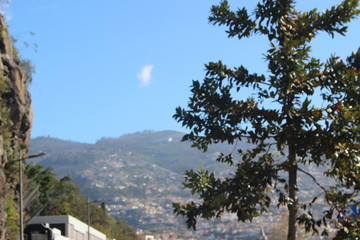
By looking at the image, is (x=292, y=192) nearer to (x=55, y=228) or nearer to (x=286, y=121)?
(x=286, y=121)

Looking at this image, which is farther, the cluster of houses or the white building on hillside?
the white building on hillside

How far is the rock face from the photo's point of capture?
60000mm

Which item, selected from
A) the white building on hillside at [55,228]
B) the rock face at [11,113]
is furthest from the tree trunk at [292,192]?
the white building on hillside at [55,228]

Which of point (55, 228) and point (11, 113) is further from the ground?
point (11, 113)

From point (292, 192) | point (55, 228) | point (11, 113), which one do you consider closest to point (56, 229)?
point (55, 228)

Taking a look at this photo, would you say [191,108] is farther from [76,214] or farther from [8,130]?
[76,214]

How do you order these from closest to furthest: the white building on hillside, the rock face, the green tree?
the green tree
the rock face
the white building on hillside

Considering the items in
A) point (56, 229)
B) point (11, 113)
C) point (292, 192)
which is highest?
point (11, 113)

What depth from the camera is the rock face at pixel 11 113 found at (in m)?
60.0

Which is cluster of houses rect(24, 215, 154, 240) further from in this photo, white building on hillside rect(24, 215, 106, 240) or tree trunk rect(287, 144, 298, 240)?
tree trunk rect(287, 144, 298, 240)

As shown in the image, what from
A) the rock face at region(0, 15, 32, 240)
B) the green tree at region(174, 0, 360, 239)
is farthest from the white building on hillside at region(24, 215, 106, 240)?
the green tree at region(174, 0, 360, 239)

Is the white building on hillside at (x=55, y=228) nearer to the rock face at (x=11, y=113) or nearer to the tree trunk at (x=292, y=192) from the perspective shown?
the rock face at (x=11, y=113)

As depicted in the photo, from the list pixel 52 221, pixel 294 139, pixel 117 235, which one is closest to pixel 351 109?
pixel 294 139

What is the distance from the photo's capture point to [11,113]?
6425 cm
